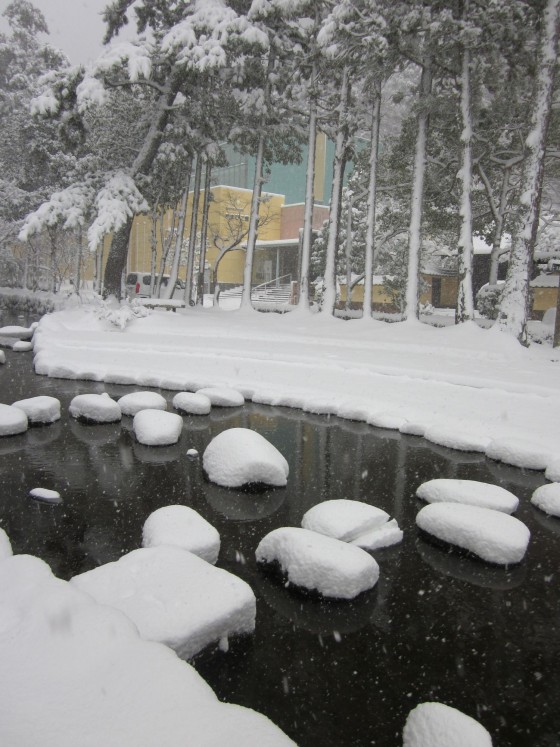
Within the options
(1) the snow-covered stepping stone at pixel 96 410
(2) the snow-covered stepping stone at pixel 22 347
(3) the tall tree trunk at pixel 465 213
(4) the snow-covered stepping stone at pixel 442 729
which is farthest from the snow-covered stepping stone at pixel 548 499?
(2) the snow-covered stepping stone at pixel 22 347

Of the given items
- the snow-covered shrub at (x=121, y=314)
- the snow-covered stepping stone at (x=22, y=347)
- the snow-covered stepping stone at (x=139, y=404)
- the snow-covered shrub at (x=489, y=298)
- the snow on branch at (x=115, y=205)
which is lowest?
the snow-covered stepping stone at (x=139, y=404)

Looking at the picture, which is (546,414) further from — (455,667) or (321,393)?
(455,667)

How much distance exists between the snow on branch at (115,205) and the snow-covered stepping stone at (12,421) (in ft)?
27.8

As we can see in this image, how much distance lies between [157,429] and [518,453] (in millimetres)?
4635

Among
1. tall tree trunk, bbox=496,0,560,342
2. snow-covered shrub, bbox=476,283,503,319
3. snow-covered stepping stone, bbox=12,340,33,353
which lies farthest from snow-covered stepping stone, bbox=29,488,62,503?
snow-covered shrub, bbox=476,283,503,319

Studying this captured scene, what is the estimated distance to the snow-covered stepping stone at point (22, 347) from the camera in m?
14.8

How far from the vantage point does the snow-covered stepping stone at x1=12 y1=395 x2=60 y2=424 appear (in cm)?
781

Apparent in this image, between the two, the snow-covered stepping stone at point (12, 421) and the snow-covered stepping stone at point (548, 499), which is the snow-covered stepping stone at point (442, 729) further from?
the snow-covered stepping stone at point (12, 421)

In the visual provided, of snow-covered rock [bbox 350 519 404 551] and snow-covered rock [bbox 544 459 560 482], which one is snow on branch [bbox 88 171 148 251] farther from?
snow-covered rock [bbox 350 519 404 551]

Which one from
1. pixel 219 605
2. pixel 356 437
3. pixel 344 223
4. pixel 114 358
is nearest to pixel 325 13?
pixel 344 223

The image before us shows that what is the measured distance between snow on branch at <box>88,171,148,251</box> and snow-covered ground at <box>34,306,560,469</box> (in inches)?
97.7

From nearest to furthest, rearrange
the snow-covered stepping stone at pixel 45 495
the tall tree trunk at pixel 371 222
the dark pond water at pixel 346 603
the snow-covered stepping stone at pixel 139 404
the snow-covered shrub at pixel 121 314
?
the dark pond water at pixel 346 603
the snow-covered stepping stone at pixel 45 495
the snow-covered stepping stone at pixel 139 404
the snow-covered shrub at pixel 121 314
the tall tree trunk at pixel 371 222

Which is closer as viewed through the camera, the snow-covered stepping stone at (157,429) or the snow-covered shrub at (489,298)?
the snow-covered stepping stone at (157,429)

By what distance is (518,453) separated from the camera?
22.8 feet
